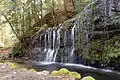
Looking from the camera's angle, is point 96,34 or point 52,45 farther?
point 52,45

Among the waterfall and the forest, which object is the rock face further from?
the waterfall

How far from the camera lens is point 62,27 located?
11930mm

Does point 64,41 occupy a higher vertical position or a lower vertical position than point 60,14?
lower

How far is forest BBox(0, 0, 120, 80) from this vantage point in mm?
7211

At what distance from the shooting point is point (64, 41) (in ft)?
37.6

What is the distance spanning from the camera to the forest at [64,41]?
721 centimetres

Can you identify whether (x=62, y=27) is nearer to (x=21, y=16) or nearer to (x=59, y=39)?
(x=59, y=39)

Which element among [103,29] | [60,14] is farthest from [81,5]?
[103,29]

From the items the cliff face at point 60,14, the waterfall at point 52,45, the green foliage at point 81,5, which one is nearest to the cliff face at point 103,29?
the waterfall at point 52,45

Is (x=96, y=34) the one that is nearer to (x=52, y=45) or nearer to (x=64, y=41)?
(x=64, y=41)

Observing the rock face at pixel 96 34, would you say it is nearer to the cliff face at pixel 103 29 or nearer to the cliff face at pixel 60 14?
the cliff face at pixel 103 29

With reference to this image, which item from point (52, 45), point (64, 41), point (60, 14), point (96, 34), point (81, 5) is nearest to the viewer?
point (96, 34)

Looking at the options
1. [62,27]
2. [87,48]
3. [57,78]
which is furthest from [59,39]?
[57,78]

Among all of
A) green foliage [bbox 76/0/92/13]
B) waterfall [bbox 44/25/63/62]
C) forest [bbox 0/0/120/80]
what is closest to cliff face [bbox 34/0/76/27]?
forest [bbox 0/0/120/80]
